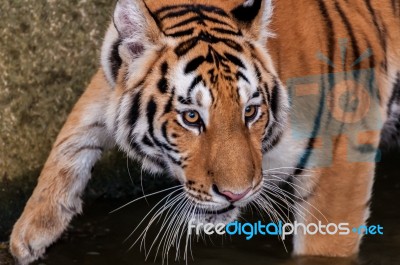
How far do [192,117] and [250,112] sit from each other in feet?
0.62

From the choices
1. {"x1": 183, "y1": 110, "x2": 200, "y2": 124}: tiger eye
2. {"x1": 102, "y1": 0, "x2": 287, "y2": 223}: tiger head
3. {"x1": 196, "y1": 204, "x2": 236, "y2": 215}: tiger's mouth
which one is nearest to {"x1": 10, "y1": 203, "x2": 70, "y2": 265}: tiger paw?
{"x1": 102, "y1": 0, "x2": 287, "y2": 223}: tiger head

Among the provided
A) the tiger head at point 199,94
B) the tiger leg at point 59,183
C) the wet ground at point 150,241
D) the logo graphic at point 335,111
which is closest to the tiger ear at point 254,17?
the tiger head at point 199,94

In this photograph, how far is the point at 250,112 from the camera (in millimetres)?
3055

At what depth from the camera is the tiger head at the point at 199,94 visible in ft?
9.71

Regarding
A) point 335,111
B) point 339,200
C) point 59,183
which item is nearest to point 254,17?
Result: point 335,111

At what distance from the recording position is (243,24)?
3.21 m

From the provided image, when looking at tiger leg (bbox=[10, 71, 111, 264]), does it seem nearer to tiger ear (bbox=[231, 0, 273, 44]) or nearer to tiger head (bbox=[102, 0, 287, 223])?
tiger head (bbox=[102, 0, 287, 223])

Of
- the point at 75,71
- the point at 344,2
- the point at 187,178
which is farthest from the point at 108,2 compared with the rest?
the point at 187,178

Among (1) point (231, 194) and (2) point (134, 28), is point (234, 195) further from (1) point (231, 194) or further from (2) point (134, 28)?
(2) point (134, 28)

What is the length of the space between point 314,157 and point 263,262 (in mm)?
477

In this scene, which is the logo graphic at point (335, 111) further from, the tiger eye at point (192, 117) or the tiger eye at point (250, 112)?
the tiger eye at point (192, 117)

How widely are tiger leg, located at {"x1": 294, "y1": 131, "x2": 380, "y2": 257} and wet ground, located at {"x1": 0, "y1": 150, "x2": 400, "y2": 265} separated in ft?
0.19

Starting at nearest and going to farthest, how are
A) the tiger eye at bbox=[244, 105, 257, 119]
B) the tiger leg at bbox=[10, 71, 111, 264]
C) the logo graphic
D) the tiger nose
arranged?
the tiger nose < the tiger eye at bbox=[244, 105, 257, 119] < the logo graphic < the tiger leg at bbox=[10, 71, 111, 264]

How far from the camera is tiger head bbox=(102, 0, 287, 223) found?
2.96m
